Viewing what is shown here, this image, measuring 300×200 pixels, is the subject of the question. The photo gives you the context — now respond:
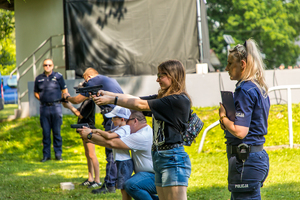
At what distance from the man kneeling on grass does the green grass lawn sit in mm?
1861

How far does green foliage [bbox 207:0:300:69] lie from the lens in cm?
3341

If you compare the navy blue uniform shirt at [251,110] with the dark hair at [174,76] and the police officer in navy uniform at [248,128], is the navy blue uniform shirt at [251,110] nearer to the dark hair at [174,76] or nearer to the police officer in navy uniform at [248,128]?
the police officer in navy uniform at [248,128]

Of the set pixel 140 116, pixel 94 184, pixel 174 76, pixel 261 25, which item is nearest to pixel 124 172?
pixel 140 116

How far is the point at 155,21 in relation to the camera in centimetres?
1244

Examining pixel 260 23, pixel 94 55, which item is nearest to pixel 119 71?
pixel 94 55

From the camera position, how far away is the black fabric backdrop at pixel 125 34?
12.2m

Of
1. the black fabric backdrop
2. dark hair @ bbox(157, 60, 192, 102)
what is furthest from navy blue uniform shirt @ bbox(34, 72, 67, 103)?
dark hair @ bbox(157, 60, 192, 102)

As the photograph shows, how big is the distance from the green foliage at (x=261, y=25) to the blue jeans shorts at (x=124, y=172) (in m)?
30.6

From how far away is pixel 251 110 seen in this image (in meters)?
2.94

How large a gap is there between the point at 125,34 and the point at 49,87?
412cm

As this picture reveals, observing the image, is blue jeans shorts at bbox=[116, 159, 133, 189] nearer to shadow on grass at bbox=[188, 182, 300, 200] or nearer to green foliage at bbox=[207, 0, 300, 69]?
shadow on grass at bbox=[188, 182, 300, 200]

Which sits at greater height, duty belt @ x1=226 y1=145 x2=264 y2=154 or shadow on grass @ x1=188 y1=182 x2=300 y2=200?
duty belt @ x1=226 y1=145 x2=264 y2=154

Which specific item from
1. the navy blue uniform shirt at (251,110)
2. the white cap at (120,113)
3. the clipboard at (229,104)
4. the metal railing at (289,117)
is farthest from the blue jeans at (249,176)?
the metal railing at (289,117)

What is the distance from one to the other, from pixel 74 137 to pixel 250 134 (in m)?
8.44
